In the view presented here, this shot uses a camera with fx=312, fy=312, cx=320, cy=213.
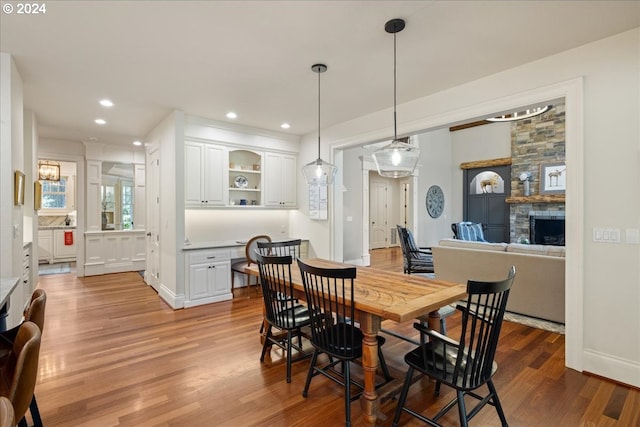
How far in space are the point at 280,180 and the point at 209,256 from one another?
6.16 feet

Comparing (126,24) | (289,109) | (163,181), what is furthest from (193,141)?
(126,24)

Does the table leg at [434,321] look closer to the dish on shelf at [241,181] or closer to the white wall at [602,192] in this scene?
the white wall at [602,192]

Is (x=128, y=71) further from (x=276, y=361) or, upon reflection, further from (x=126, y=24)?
(x=276, y=361)

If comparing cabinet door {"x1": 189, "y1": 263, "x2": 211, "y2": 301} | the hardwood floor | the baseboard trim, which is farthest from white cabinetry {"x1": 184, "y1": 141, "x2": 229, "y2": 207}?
the baseboard trim

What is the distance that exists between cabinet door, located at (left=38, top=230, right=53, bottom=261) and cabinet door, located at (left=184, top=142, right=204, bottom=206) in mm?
5563

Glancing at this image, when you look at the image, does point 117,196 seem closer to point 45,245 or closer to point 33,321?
point 45,245

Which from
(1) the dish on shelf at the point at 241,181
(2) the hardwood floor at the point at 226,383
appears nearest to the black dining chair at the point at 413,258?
(2) the hardwood floor at the point at 226,383

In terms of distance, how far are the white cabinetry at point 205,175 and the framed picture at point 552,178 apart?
7630 millimetres

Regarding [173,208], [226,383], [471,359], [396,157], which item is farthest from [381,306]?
[173,208]

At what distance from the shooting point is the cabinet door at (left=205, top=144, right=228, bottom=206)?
4.86 metres

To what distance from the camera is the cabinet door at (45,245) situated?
753 centimetres

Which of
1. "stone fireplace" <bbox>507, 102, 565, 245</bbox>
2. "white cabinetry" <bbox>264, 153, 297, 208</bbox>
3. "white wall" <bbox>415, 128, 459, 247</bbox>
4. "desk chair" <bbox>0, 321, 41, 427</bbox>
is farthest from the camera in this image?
"white wall" <bbox>415, 128, 459, 247</bbox>

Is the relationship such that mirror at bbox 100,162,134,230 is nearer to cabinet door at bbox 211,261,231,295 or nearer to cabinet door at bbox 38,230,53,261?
cabinet door at bbox 38,230,53,261

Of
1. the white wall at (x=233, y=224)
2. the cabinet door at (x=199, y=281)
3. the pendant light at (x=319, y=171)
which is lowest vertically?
the cabinet door at (x=199, y=281)
